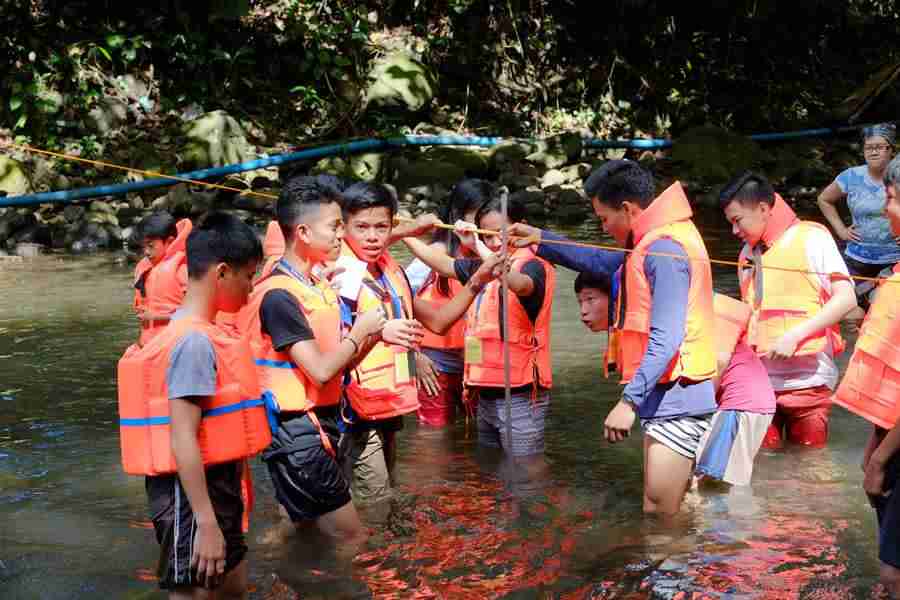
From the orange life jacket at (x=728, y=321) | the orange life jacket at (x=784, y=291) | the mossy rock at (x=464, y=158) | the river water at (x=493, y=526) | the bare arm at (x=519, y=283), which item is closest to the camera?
the river water at (x=493, y=526)

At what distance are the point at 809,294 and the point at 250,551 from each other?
133 inches

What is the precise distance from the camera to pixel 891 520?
12.8 feet

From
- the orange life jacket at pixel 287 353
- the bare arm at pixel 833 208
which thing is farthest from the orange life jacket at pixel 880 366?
the bare arm at pixel 833 208

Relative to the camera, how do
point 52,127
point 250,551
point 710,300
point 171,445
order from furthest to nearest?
1. point 52,127
2. point 250,551
3. point 710,300
4. point 171,445

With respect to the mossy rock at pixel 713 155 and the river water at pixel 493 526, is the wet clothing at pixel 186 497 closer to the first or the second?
the river water at pixel 493 526

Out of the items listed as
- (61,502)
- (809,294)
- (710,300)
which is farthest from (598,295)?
(61,502)

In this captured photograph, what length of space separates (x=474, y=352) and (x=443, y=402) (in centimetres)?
129

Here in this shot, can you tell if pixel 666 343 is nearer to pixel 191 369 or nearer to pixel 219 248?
pixel 219 248

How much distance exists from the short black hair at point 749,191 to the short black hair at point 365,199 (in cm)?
205

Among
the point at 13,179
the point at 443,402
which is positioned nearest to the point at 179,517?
the point at 443,402

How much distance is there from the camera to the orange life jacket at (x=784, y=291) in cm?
661

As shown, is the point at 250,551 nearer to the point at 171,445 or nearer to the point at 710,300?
the point at 171,445

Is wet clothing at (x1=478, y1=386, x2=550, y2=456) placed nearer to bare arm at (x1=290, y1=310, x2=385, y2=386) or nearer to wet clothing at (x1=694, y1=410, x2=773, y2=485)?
wet clothing at (x1=694, y1=410, x2=773, y2=485)

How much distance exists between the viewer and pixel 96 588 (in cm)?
526
